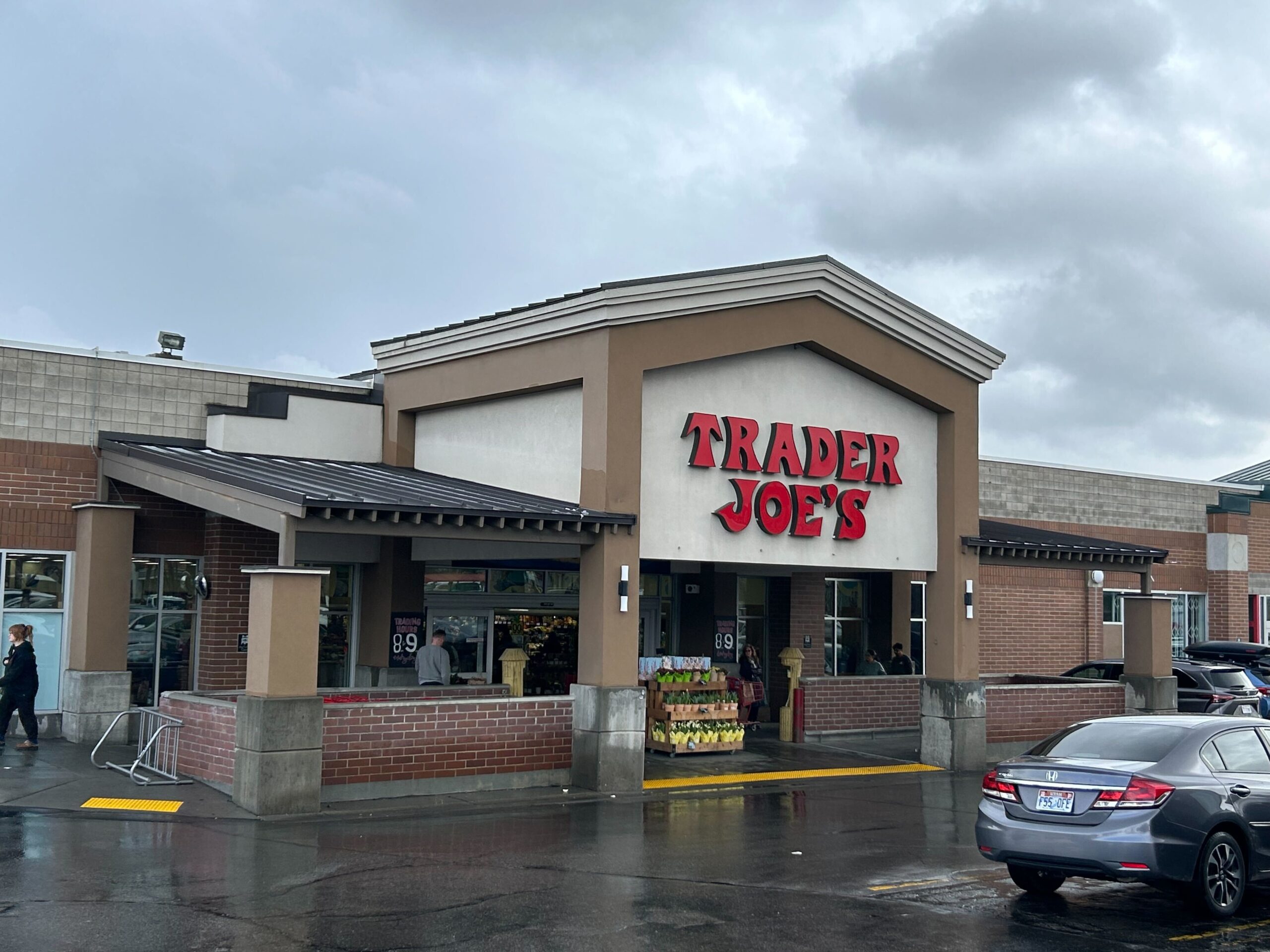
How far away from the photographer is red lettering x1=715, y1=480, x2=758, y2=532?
1922cm

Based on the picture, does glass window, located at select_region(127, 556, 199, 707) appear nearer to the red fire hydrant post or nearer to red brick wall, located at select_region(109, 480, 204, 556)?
red brick wall, located at select_region(109, 480, 204, 556)

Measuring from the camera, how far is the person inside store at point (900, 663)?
86.7ft

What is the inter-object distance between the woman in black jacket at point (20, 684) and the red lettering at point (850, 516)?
11587 mm

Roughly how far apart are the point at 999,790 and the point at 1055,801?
604 mm

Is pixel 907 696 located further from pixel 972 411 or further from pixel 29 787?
pixel 29 787

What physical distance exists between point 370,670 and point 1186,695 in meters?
14.9

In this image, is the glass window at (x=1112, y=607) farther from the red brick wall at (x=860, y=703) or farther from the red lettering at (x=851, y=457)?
the red lettering at (x=851, y=457)

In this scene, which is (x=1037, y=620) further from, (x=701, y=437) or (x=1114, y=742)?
(x=1114, y=742)

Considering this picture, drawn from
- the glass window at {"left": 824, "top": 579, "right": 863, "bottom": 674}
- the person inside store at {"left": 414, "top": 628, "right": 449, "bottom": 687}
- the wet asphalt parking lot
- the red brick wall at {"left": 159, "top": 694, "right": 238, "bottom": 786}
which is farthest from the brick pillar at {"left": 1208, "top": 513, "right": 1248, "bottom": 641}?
the red brick wall at {"left": 159, "top": 694, "right": 238, "bottom": 786}

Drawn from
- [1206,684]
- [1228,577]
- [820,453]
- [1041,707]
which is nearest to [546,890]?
[820,453]

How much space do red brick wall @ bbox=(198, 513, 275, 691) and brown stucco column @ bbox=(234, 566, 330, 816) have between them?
5.66 m

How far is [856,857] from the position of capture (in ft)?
42.0

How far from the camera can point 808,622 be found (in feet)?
90.8

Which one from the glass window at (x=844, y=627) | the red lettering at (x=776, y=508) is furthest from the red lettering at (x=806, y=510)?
the glass window at (x=844, y=627)
